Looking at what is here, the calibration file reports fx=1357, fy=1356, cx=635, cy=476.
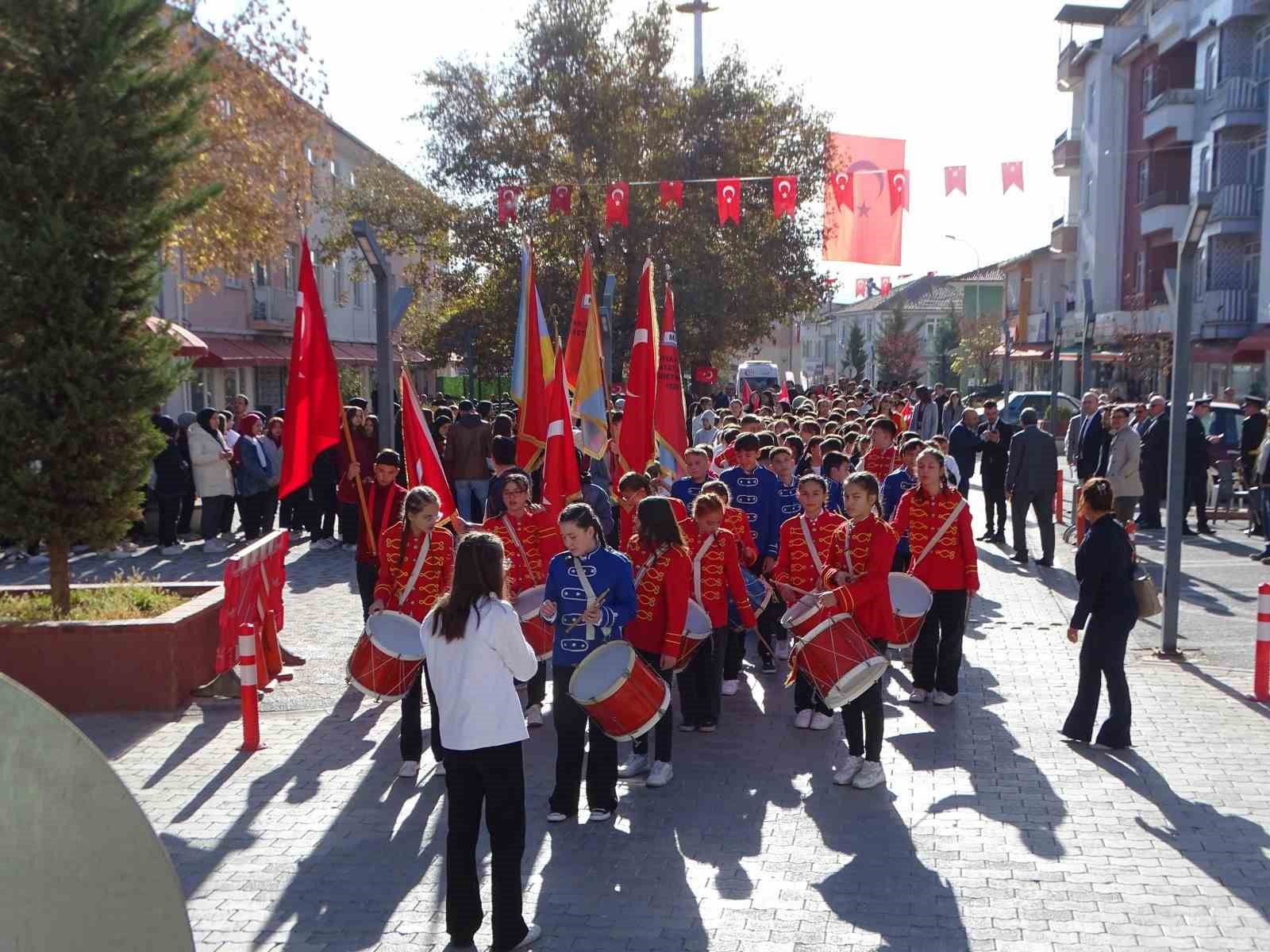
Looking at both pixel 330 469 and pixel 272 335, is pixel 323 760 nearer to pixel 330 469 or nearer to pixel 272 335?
pixel 330 469

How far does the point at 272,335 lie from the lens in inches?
1593

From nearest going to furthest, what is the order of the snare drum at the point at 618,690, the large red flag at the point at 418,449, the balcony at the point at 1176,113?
the snare drum at the point at 618,690 → the large red flag at the point at 418,449 → the balcony at the point at 1176,113

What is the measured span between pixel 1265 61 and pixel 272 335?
29067 millimetres

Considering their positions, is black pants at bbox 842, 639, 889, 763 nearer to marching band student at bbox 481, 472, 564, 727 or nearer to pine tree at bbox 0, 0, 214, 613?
marching band student at bbox 481, 472, 564, 727

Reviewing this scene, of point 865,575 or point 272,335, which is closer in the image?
point 865,575

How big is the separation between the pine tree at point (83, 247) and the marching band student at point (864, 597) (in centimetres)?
516

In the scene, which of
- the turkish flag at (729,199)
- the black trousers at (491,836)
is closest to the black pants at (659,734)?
the black trousers at (491,836)

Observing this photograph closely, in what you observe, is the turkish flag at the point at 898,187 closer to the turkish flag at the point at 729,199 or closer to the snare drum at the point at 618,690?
the turkish flag at the point at 729,199

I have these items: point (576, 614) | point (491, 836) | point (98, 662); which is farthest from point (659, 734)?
point (98, 662)

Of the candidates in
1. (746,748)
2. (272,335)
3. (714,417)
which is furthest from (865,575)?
(272,335)

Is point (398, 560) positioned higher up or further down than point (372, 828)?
higher up

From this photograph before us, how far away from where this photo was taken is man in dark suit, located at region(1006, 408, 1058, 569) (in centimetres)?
1608

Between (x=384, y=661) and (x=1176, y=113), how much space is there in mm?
40175

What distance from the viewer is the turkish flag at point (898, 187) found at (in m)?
21.8
